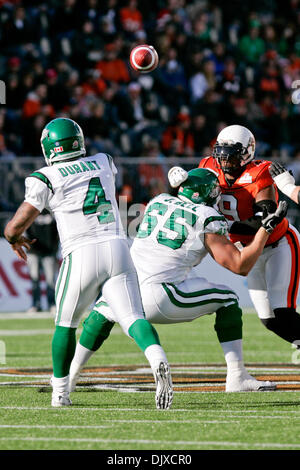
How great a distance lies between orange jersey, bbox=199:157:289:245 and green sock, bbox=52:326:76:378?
1.73m

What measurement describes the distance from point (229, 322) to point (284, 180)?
1.09 m

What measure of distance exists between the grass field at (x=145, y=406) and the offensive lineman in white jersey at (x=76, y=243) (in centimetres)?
45

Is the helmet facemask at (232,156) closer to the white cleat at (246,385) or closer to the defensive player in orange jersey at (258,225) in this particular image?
the defensive player in orange jersey at (258,225)

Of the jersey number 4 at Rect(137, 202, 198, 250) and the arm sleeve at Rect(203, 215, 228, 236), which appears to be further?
the jersey number 4 at Rect(137, 202, 198, 250)

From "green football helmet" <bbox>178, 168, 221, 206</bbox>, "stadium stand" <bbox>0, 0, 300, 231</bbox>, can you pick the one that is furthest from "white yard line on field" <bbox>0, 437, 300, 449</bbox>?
"stadium stand" <bbox>0, 0, 300, 231</bbox>

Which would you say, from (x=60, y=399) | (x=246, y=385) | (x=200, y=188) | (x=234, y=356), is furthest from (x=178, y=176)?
(x=60, y=399)

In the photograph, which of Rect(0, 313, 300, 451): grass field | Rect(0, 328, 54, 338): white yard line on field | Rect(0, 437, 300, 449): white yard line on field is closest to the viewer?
Rect(0, 437, 300, 449): white yard line on field

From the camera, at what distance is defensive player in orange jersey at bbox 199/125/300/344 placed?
22.1 feet

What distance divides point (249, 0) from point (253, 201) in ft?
47.1

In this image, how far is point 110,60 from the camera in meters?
16.0

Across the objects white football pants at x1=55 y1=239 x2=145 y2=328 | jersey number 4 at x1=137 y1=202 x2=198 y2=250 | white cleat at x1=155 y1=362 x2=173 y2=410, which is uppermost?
jersey number 4 at x1=137 y1=202 x2=198 y2=250

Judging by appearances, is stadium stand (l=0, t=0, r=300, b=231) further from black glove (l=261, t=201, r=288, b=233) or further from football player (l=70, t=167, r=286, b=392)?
black glove (l=261, t=201, r=288, b=233)

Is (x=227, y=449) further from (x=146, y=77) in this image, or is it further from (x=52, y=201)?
(x=146, y=77)

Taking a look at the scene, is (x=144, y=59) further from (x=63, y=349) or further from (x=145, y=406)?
(x=145, y=406)
